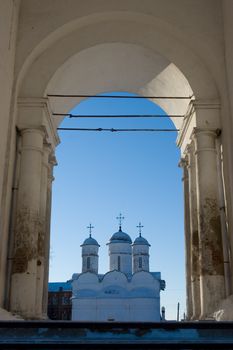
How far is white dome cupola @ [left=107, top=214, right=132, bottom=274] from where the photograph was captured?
5116cm

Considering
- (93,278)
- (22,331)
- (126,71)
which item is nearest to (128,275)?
(93,278)

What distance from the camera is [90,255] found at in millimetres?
52188

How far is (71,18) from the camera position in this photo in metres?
12.0

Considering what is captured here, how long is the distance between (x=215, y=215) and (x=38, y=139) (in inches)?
167

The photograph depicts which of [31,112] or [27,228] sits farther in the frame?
[31,112]

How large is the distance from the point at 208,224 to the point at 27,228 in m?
3.82

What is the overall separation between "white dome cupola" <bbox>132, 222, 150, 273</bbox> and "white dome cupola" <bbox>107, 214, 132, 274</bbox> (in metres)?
0.57

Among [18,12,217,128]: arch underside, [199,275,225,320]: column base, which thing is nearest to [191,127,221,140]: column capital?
[18,12,217,128]: arch underside

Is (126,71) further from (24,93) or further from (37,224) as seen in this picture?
(37,224)

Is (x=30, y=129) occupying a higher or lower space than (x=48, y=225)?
A: higher

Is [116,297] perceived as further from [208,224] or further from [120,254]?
[208,224]

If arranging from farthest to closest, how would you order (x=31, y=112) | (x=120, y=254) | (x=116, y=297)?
1. (x=120, y=254)
2. (x=116, y=297)
3. (x=31, y=112)

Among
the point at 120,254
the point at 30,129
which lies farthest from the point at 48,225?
the point at 120,254

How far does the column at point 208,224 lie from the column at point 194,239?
0.37 metres
